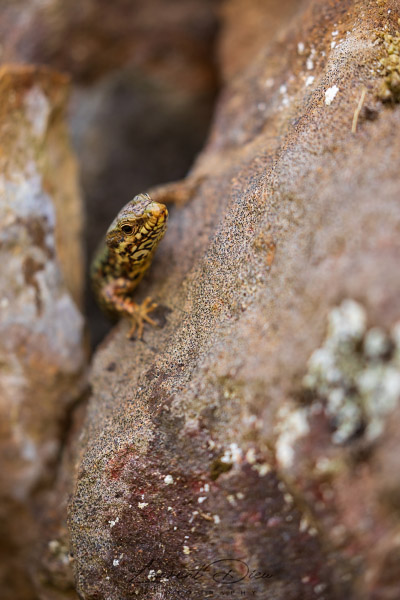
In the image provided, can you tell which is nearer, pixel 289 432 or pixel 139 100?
pixel 289 432

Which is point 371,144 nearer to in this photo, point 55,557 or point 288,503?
point 288,503

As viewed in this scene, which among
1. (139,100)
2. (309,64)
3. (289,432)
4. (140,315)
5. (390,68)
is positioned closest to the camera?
(289,432)

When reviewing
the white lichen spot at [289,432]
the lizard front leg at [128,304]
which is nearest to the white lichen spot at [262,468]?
the white lichen spot at [289,432]

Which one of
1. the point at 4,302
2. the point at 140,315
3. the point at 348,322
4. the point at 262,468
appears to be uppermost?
the point at 4,302

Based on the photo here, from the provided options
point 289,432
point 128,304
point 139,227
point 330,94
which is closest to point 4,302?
point 128,304

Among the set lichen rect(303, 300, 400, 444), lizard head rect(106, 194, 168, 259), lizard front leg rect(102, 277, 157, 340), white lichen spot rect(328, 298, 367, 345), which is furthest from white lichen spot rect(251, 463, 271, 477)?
lizard head rect(106, 194, 168, 259)

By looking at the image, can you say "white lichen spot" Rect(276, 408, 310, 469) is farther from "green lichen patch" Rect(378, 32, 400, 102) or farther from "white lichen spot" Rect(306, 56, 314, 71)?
"white lichen spot" Rect(306, 56, 314, 71)

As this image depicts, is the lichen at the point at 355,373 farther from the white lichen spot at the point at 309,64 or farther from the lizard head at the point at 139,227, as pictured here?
the white lichen spot at the point at 309,64

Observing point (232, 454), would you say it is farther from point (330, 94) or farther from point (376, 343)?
point (330, 94)
